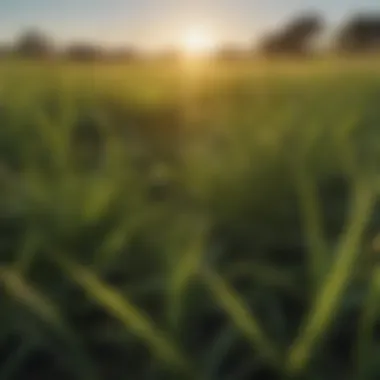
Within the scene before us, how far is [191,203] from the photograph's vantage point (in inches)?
20.5

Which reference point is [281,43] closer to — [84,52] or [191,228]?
[84,52]

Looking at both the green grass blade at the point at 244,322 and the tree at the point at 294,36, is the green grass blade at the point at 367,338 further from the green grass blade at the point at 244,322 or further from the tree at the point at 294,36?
the tree at the point at 294,36

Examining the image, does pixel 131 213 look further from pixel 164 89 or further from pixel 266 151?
pixel 164 89

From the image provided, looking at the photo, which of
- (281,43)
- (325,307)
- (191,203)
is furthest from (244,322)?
(281,43)

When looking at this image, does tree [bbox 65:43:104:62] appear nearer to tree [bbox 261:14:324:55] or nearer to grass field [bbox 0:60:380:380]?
grass field [bbox 0:60:380:380]

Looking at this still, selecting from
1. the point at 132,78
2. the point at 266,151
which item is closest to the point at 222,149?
the point at 266,151

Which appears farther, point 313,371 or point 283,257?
point 283,257

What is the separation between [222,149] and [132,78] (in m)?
0.18

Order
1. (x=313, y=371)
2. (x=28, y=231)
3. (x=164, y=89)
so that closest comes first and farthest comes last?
(x=313, y=371), (x=28, y=231), (x=164, y=89)

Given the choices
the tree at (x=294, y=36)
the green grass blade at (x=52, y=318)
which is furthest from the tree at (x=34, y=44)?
the green grass blade at (x=52, y=318)

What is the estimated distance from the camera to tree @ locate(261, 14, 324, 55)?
2.30 ft

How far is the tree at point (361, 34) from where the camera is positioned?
0.71m

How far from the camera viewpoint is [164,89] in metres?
0.72

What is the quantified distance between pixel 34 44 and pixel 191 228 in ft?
1.10
